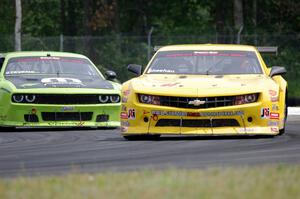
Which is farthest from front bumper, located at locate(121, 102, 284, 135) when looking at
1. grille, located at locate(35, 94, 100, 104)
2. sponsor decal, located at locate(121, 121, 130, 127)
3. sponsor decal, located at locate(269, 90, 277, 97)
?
grille, located at locate(35, 94, 100, 104)

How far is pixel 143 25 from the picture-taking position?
5288cm

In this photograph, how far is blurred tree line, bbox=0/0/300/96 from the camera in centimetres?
3481

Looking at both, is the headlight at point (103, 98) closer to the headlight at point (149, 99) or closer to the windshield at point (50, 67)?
the windshield at point (50, 67)

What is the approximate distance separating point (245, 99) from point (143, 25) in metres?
38.9

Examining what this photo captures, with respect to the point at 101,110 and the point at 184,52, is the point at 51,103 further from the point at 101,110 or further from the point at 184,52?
the point at 184,52

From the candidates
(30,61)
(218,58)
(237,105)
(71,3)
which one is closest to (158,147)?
(237,105)

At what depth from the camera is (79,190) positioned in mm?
8383

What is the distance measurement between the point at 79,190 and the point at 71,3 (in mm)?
48278

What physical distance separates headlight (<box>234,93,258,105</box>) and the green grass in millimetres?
4307

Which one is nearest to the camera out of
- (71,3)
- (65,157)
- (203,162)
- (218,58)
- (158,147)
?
(203,162)

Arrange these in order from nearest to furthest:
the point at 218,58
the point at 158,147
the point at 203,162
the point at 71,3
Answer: the point at 203,162 < the point at 158,147 < the point at 218,58 < the point at 71,3

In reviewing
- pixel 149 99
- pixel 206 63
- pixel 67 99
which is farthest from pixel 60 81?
pixel 149 99

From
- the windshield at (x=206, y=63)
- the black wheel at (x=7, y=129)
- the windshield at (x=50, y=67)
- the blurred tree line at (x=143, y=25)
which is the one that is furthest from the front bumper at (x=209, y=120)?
the blurred tree line at (x=143, y=25)

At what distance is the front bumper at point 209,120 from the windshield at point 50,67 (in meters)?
4.83
